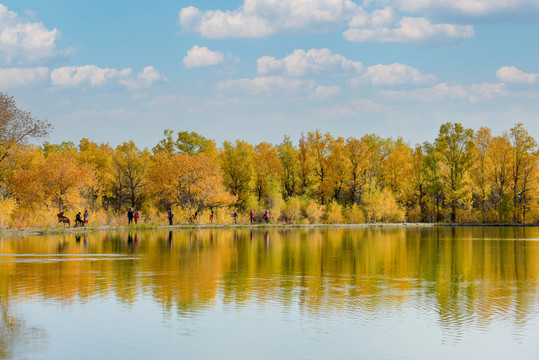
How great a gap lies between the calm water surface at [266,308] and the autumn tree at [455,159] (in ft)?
198

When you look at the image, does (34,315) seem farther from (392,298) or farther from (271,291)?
(392,298)

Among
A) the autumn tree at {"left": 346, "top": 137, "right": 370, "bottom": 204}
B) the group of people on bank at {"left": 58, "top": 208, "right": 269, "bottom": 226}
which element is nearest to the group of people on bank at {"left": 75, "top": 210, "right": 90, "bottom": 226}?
the group of people on bank at {"left": 58, "top": 208, "right": 269, "bottom": 226}

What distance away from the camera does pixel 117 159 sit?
3568 inches

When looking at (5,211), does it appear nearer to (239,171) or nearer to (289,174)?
(239,171)

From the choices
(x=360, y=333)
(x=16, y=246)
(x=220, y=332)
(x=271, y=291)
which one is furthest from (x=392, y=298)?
(x=16, y=246)

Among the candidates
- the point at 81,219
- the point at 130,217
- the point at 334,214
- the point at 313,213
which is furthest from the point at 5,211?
the point at 334,214

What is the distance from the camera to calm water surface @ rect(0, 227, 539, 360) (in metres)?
12.3

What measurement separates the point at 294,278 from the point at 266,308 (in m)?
6.15

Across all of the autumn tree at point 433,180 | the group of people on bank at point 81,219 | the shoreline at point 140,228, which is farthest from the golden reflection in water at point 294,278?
the autumn tree at point 433,180

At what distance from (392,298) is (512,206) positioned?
77560mm

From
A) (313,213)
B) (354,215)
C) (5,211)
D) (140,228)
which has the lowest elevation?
(140,228)

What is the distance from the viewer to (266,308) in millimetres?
16297

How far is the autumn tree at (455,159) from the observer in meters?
88.4

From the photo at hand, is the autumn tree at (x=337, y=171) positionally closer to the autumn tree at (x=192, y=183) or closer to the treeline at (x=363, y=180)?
the treeline at (x=363, y=180)
